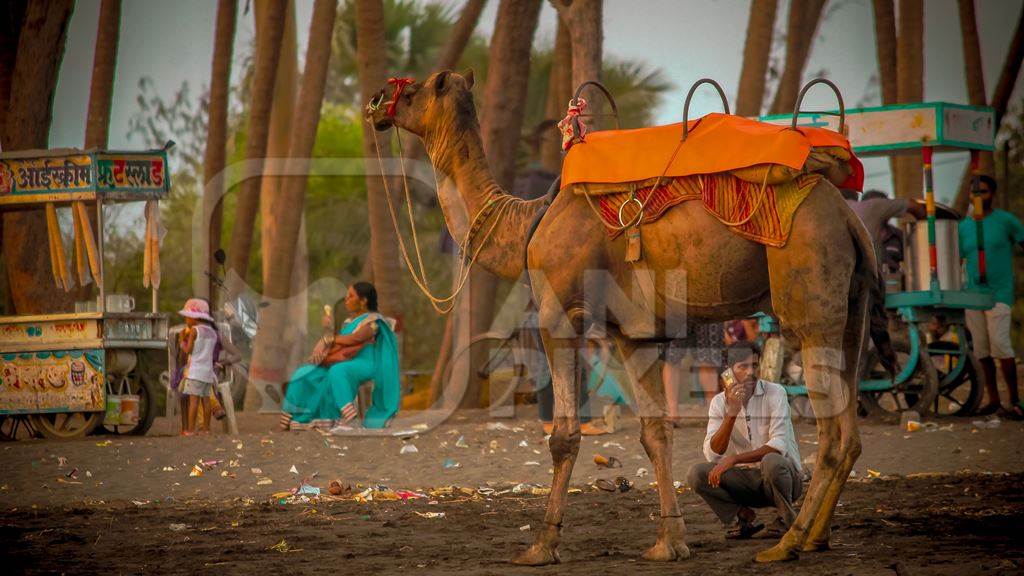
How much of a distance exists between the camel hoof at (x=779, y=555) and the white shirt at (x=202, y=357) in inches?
356

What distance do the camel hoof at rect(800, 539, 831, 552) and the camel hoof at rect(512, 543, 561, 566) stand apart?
4.48ft

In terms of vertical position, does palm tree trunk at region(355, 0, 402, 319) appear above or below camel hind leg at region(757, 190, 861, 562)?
above

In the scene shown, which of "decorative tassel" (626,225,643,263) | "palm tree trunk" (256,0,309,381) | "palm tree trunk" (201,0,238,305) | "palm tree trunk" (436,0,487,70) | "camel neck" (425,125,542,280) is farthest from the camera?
"palm tree trunk" (256,0,309,381)

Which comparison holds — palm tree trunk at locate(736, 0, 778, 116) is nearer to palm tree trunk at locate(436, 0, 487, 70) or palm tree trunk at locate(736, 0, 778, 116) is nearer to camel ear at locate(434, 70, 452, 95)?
palm tree trunk at locate(436, 0, 487, 70)

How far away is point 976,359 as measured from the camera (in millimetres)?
14250

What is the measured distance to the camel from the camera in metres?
7.15

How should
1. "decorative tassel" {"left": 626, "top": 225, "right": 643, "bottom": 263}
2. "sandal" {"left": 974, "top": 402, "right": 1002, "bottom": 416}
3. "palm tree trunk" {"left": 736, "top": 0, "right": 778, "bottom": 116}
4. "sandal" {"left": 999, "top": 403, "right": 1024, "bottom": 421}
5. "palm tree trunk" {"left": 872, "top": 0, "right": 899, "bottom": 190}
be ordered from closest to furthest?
1. "decorative tassel" {"left": 626, "top": 225, "right": 643, "bottom": 263}
2. "sandal" {"left": 999, "top": 403, "right": 1024, "bottom": 421}
3. "sandal" {"left": 974, "top": 402, "right": 1002, "bottom": 416}
4. "palm tree trunk" {"left": 736, "top": 0, "right": 778, "bottom": 116}
5. "palm tree trunk" {"left": 872, "top": 0, "right": 899, "bottom": 190}

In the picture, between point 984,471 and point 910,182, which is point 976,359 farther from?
point 910,182

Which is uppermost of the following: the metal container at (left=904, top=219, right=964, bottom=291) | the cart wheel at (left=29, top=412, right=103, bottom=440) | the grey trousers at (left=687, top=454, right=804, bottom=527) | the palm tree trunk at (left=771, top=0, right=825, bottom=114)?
the palm tree trunk at (left=771, top=0, right=825, bottom=114)

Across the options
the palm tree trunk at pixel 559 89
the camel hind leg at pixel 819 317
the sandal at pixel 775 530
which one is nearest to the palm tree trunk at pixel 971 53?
the palm tree trunk at pixel 559 89

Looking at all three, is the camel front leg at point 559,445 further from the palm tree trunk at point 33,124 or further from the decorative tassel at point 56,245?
the palm tree trunk at point 33,124

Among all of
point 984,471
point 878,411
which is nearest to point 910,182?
point 878,411

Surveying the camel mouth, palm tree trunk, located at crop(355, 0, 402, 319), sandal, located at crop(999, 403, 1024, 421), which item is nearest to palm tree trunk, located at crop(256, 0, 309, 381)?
palm tree trunk, located at crop(355, 0, 402, 319)

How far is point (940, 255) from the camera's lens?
14.2 meters
